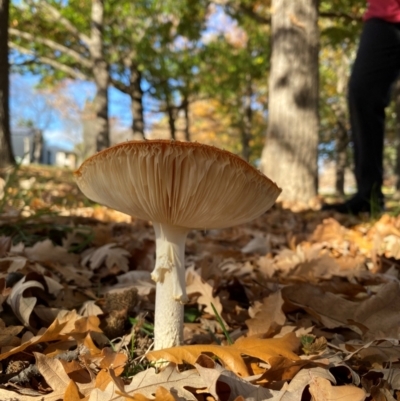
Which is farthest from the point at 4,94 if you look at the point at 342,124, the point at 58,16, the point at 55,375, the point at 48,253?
the point at 342,124

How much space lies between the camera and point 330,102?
22.0 meters

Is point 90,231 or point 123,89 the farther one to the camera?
point 123,89

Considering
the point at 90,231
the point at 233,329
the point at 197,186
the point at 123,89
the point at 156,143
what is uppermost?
the point at 123,89

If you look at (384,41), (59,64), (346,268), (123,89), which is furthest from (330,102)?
(346,268)

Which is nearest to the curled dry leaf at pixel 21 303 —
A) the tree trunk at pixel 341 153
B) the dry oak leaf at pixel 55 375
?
the dry oak leaf at pixel 55 375

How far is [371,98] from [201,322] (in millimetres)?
2770

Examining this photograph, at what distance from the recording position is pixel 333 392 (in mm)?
988

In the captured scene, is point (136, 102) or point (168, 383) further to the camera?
point (136, 102)

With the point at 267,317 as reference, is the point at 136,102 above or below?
above

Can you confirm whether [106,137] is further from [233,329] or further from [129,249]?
[233,329]

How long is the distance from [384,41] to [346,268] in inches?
88.1

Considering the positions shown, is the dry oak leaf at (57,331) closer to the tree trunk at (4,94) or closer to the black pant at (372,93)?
the black pant at (372,93)

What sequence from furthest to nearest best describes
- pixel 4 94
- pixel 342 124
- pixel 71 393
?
pixel 342 124, pixel 4 94, pixel 71 393

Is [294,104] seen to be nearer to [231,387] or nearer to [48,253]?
[48,253]
